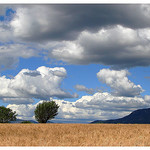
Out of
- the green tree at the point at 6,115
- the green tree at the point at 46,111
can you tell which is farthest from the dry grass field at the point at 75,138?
the green tree at the point at 6,115

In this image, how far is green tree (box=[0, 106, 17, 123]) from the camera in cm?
11939

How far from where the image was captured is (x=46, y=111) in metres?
88.1

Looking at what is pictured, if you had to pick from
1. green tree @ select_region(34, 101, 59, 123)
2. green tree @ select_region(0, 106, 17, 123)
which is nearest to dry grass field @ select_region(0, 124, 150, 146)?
green tree @ select_region(34, 101, 59, 123)

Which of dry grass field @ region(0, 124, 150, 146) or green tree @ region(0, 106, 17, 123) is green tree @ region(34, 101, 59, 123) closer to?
green tree @ region(0, 106, 17, 123)

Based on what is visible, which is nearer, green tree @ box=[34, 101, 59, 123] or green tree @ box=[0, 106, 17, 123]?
green tree @ box=[34, 101, 59, 123]

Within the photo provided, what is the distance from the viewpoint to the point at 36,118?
3541 inches

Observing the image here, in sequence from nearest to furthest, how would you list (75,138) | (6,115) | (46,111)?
(75,138) → (46,111) → (6,115)

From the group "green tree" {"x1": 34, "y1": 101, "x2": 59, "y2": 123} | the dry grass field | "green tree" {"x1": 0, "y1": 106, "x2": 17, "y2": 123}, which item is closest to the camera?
the dry grass field

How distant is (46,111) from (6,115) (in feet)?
136

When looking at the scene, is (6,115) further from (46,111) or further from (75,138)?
(75,138)

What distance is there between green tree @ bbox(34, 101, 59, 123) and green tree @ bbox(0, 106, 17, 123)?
35.8m

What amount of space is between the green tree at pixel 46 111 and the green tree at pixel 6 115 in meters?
35.8

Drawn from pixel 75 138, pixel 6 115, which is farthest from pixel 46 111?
pixel 75 138

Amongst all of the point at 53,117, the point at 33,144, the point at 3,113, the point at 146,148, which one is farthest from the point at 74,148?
the point at 3,113
